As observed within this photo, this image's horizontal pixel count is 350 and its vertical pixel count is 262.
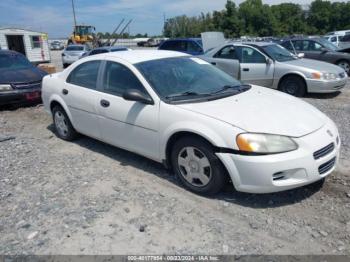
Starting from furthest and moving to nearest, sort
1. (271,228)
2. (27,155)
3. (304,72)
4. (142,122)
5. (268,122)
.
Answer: (304,72) < (27,155) < (142,122) < (268,122) < (271,228)

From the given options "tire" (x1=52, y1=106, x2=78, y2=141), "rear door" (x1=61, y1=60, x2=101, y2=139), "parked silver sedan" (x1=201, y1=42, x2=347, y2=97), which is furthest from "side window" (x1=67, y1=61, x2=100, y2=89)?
"parked silver sedan" (x1=201, y1=42, x2=347, y2=97)

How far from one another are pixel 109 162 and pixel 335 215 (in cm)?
290

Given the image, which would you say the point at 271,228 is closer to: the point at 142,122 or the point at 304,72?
the point at 142,122

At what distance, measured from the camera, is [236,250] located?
8.86 ft

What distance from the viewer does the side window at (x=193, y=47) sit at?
13.0m

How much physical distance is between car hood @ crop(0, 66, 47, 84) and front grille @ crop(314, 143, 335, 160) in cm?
713

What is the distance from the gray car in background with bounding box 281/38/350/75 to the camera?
1171 cm

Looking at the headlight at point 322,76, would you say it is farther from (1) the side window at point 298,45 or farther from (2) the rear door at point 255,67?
(1) the side window at point 298,45

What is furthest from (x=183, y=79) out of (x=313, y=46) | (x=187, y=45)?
(x=313, y=46)

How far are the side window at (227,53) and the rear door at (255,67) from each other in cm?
14

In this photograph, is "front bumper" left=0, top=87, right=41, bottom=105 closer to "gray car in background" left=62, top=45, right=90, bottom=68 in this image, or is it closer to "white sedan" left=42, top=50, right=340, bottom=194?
"white sedan" left=42, top=50, right=340, bottom=194

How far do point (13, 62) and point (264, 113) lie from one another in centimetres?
792

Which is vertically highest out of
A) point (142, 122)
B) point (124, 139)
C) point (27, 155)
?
point (142, 122)

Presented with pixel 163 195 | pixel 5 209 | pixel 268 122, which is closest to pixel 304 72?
pixel 268 122
